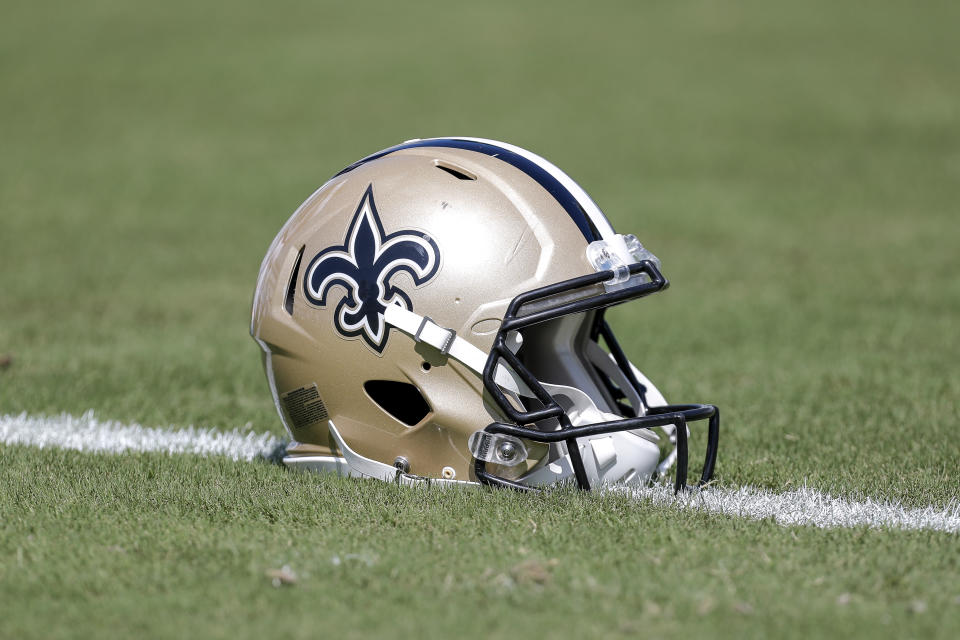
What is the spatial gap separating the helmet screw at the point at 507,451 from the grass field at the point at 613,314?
0.51ft

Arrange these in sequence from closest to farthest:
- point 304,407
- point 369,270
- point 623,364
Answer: point 369,270 → point 304,407 → point 623,364

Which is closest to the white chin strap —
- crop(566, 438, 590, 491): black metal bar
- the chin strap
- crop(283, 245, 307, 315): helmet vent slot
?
the chin strap

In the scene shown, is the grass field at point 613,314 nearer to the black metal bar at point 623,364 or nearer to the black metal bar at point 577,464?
the black metal bar at point 577,464

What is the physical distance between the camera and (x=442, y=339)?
140 inches

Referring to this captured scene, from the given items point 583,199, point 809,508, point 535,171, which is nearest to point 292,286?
point 535,171

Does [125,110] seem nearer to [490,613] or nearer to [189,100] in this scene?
[189,100]

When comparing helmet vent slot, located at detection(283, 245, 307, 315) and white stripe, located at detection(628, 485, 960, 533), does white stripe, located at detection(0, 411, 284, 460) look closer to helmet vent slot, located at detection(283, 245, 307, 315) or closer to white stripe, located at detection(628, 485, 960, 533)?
Answer: helmet vent slot, located at detection(283, 245, 307, 315)

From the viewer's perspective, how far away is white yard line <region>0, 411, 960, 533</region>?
3.59 meters

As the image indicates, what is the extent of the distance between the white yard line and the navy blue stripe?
0.95 meters

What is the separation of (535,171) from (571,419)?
89 cm

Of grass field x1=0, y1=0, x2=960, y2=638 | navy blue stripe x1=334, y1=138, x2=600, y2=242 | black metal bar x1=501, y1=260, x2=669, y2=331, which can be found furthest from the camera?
navy blue stripe x1=334, y1=138, x2=600, y2=242

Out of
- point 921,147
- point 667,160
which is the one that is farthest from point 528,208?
point 921,147

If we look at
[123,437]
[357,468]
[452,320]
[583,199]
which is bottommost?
[123,437]

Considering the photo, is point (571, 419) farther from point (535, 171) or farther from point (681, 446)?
point (535, 171)
